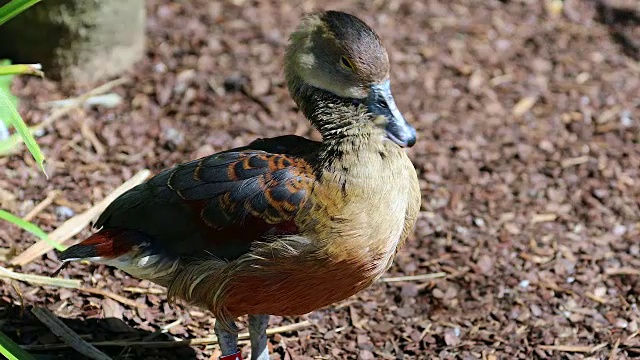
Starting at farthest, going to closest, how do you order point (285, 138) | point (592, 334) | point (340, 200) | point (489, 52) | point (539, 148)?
point (489, 52) < point (539, 148) < point (592, 334) < point (285, 138) < point (340, 200)

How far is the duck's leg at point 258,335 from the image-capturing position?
4.43 metres

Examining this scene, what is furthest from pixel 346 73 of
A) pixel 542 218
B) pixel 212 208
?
pixel 542 218

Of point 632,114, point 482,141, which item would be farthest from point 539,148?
point 632,114

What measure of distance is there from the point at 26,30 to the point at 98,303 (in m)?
2.50

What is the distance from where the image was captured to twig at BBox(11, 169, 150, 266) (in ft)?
16.2

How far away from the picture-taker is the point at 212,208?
13.2 ft

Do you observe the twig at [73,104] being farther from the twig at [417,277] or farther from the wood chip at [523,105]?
the wood chip at [523,105]

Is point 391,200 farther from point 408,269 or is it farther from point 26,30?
point 26,30

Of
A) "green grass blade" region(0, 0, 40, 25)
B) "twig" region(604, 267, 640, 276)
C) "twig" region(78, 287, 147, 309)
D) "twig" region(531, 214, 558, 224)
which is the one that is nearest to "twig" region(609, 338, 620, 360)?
"twig" region(604, 267, 640, 276)

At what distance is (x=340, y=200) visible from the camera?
3.88 metres

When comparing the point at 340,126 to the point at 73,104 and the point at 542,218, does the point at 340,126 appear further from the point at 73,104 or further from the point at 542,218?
the point at 73,104

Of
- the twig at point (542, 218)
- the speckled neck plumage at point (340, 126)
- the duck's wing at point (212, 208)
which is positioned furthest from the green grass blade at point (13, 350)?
the twig at point (542, 218)

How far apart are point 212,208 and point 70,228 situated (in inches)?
58.9

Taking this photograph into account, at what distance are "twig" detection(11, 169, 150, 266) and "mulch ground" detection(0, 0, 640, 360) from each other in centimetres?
7
